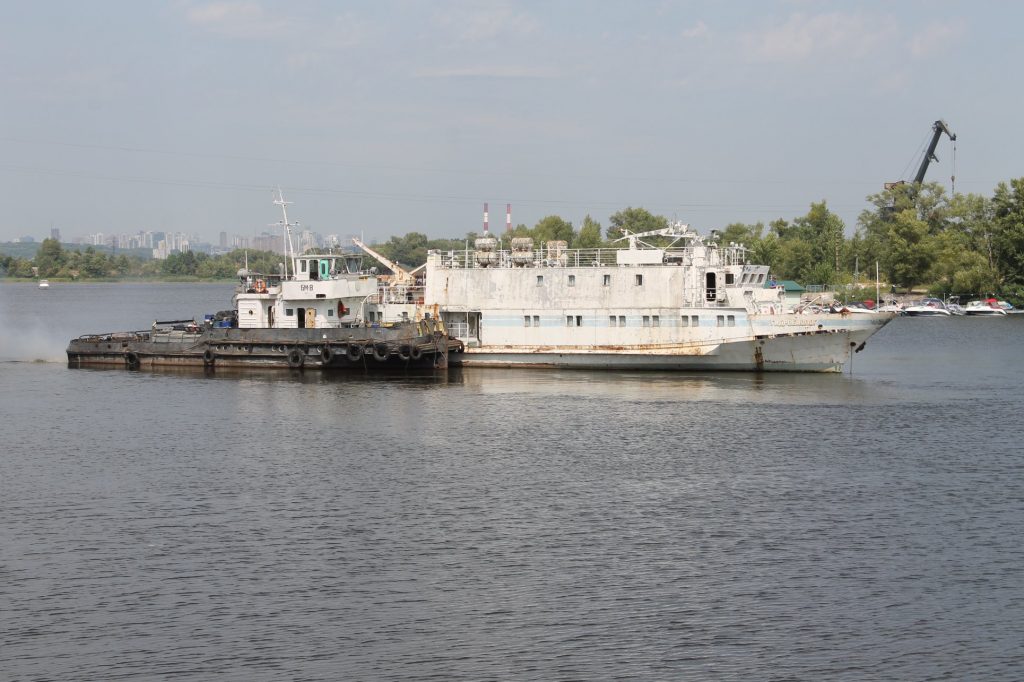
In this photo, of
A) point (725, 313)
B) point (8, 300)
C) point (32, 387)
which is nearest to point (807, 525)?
point (725, 313)

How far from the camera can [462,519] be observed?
29281mm

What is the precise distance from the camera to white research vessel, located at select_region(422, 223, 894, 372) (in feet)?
180

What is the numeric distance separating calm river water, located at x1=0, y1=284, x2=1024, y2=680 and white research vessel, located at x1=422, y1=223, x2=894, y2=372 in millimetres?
6099

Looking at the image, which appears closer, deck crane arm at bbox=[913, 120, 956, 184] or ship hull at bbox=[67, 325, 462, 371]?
ship hull at bbox=[67, 325, 462, 371]

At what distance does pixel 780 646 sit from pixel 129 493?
19.4 m

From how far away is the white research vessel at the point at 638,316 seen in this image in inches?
2157

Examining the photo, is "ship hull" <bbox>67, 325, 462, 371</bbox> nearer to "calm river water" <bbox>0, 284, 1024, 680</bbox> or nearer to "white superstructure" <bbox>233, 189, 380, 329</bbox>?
"white superstructure" <bbox>233, 189, 380, 329</bbox>

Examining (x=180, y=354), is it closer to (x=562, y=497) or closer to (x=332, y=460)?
(x=332, y=460)

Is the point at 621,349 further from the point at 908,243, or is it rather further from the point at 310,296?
the point at 908,243

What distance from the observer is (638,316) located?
5594 cm

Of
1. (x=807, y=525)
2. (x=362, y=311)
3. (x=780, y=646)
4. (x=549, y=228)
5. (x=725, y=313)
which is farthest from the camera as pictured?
(x=549, y=228)

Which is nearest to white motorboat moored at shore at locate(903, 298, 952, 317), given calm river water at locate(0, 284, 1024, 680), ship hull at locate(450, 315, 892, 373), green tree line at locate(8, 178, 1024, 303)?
green tree line at locate(8, 178, 1024, 303)

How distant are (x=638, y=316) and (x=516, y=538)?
29.7 m

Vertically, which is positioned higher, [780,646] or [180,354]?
[180,354]
